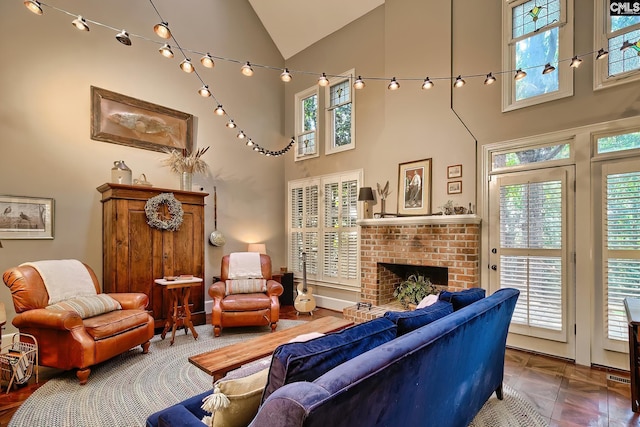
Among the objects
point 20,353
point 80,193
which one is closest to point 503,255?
Answer: point 20,353

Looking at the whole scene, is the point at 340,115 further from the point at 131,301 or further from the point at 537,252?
the point at 131,301

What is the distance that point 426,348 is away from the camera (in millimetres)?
1234

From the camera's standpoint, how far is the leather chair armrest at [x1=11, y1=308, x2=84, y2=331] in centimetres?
266

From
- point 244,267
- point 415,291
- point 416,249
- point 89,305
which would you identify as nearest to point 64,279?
point 89,305

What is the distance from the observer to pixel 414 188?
4344 mm

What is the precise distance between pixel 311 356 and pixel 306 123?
554 cm

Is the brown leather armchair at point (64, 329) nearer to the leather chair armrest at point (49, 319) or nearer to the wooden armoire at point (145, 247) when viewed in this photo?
the leather chair armrest at point (49, 319)

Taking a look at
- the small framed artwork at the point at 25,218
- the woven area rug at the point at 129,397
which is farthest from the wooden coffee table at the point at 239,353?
the small framed artwork at the point at 25,218

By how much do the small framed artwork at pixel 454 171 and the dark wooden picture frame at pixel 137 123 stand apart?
3.99 meters

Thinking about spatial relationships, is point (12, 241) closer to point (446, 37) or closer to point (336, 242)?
point (336, 242)

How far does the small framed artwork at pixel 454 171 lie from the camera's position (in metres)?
3.96

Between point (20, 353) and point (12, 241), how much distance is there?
1.53m

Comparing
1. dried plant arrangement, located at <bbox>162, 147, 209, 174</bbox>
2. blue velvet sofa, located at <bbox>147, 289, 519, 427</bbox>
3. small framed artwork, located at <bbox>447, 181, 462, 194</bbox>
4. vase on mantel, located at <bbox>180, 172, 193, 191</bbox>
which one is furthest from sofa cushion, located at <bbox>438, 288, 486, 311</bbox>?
dried plant arrangement, located at <bbox>162, 147, 209, 174</bbox>

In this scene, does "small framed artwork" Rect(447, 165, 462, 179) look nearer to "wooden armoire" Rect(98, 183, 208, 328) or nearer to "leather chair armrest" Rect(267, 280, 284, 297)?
"leather chair armrest" Rect(267, 280, 284, 297)
